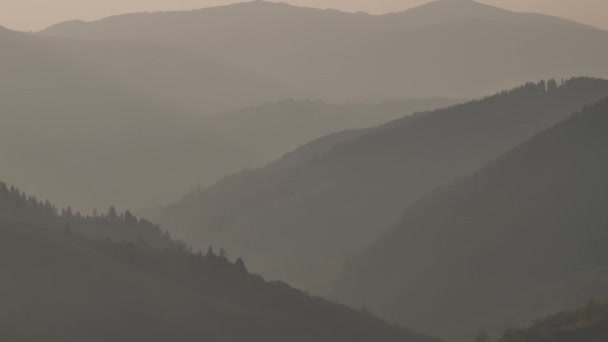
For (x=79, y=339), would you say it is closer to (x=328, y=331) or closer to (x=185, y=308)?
(x=185, y=308)

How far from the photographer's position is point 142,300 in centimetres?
14388

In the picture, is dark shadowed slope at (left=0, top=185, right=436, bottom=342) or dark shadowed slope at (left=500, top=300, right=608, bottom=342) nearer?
dark shadowed slope at (left=500, top=300, right=608, bottom=342)

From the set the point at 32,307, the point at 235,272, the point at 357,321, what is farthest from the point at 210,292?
the point at 32,307

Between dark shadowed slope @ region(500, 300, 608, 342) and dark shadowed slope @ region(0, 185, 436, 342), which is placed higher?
dark shadowed slope @ region(500, 300, 608, 342)

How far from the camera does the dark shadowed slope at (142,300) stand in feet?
436

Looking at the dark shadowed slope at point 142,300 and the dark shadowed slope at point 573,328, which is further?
the dark shadowed slope at point 142,300

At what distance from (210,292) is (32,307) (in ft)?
107

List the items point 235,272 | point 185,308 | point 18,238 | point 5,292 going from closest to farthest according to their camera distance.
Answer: point 5,292
point 185,308
point 18,238
point 235,272

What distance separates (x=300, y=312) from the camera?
522 feet

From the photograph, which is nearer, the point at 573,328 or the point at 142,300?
the point at 573,328

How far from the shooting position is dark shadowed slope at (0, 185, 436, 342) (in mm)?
132875

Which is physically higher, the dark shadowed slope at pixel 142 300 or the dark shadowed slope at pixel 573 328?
the dark shadowed slope at pixel 573 328

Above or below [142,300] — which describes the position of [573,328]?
above

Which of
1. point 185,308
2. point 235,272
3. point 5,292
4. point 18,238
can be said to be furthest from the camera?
point 235,272
